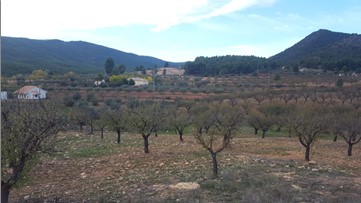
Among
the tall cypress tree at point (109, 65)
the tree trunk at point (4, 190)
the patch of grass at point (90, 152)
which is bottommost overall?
the patch of grass at point (90, 152)

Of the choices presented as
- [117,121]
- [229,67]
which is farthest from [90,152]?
[229,67]

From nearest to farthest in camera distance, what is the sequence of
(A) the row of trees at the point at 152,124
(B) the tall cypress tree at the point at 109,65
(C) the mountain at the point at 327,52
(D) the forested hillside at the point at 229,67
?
(A) the row of trees at the point at 152,124 → (C) the mountain at the point at 327,52 → (D) the forested hillside at the point at 229,67 → (B) the tall cypress tree at the point at 109,65

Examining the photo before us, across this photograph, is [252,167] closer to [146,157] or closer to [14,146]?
[146,157]

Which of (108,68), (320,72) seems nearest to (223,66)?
(320,72)

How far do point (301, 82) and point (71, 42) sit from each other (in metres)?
137

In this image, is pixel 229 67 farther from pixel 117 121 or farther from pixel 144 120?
pixel 144 120

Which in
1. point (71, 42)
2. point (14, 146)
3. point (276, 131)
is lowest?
point (276, 131)

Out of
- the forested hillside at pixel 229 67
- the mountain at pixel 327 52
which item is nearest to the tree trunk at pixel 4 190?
the mountain at pixel 327 52

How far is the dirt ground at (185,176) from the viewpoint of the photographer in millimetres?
15046

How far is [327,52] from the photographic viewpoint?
373ft

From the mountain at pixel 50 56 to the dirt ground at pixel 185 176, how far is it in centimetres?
7364

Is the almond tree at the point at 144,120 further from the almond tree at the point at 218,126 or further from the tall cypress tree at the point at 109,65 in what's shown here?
the tall cypress tree at the point at 109,65

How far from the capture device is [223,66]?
126 meters

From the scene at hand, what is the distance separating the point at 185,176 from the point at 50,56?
5509 inches
